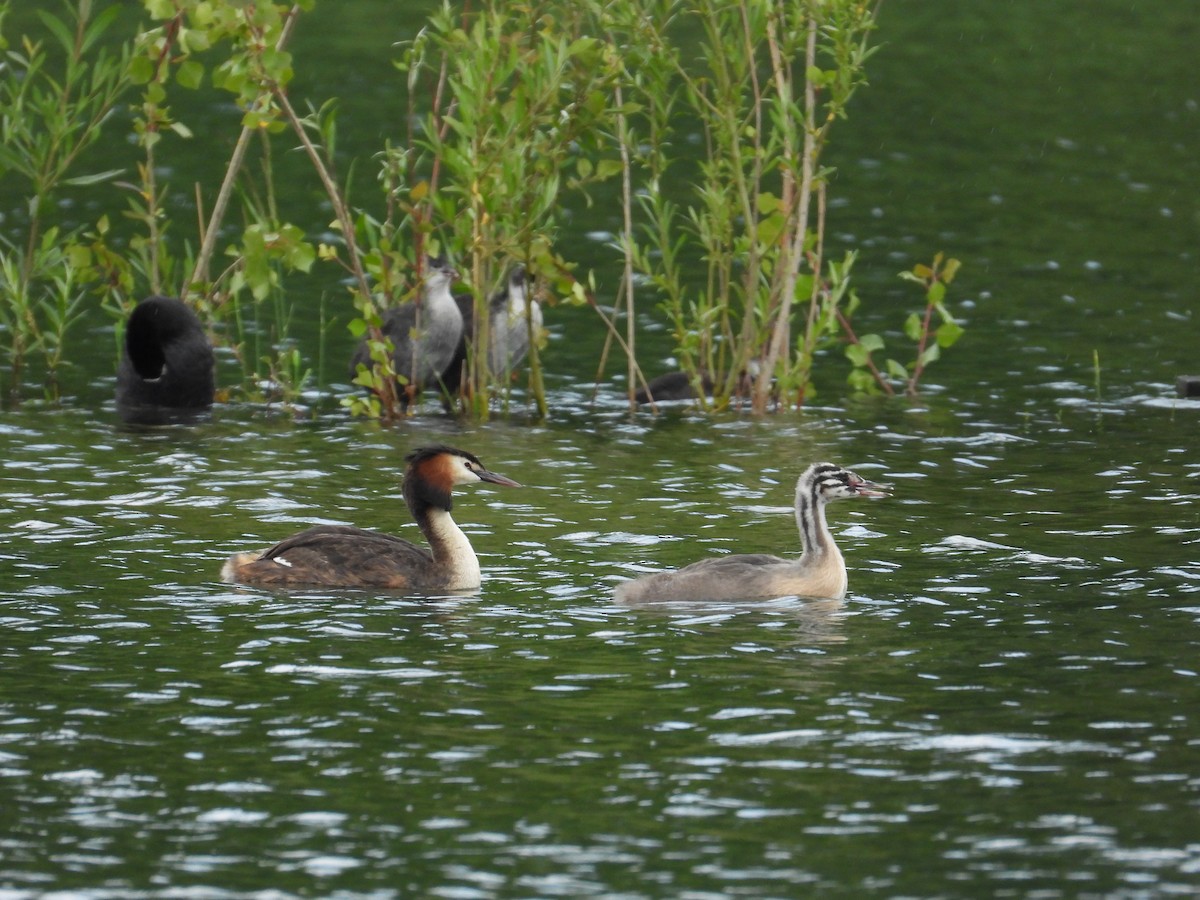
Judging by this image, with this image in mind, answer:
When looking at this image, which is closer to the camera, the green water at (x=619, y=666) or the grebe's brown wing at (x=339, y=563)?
the green water at (x=619, y=666)

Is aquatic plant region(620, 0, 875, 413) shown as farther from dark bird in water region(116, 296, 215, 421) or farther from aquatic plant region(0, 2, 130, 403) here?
aquatic plant region(0, 2, 130, 403)

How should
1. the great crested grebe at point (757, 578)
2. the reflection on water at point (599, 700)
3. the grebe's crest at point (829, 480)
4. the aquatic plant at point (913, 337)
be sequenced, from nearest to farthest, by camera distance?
1. the reflection on water at point (599, 700)
2. the great crested grebe at point (757, 578)
3. the grebe's crest at point (829, 480)
4. the aquatic plant at point (913, 337)

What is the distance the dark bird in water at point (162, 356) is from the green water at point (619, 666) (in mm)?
542

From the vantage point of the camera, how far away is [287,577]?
1251 centimetres

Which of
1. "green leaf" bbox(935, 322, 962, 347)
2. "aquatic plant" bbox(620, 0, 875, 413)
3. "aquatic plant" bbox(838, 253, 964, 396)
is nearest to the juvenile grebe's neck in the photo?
"aquatic plant" bbox(620, 0, 875, 413)

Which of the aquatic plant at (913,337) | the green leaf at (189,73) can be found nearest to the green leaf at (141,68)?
the green leaf at (189,73)

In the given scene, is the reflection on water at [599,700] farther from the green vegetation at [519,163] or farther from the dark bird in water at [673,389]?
the dark bird in water at [673,389]

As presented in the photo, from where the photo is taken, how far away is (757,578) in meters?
12.2

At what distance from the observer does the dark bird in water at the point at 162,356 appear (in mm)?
19547

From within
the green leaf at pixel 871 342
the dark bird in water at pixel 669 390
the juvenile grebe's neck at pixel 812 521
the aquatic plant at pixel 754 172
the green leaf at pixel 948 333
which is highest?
the aquatic plant at pixel 754 172

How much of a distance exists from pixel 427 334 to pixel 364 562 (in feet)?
24.3

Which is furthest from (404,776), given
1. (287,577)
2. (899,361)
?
(899,361)

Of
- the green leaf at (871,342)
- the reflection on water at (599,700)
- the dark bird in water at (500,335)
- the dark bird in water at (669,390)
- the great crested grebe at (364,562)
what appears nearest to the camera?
the reflection on water at (599,700)

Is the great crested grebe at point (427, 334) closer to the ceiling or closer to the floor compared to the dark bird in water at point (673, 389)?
closer to the ceiling
